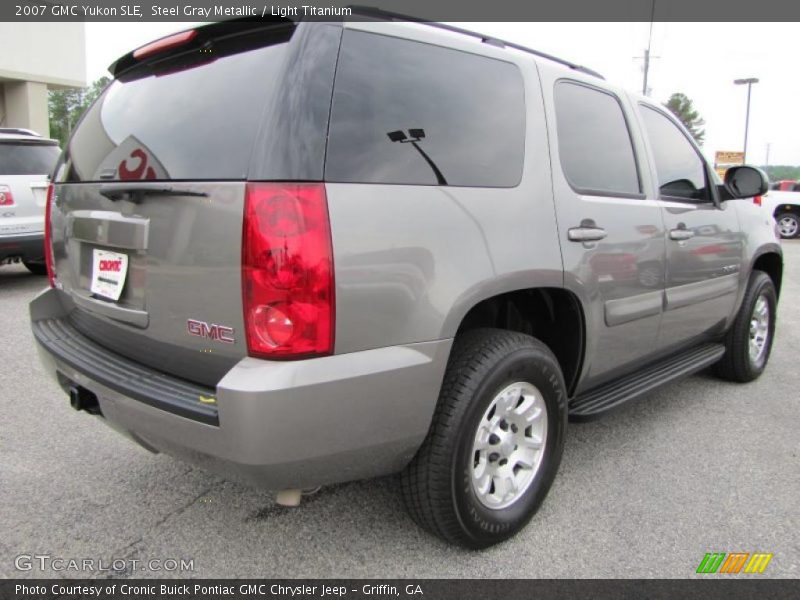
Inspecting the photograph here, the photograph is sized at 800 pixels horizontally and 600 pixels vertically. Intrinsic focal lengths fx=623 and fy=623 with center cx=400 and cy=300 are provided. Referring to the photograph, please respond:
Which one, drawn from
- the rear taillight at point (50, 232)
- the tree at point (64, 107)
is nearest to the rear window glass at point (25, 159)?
the rear taillight at point (50, 232)

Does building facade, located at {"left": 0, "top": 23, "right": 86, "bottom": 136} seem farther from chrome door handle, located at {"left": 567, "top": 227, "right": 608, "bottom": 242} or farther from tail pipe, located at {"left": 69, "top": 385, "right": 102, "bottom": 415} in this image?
chrome door handle, located at {"left": 567, "top": 227, "right": 608, "bottom": 242}

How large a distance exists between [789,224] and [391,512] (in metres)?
19.0

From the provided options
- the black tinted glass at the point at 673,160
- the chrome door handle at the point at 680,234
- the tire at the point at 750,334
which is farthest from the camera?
the tire at the point at 750,334

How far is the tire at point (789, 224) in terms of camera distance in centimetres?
1766

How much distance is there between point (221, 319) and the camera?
187 centimetres

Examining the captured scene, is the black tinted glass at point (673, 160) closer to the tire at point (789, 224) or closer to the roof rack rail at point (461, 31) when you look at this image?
the roof rack rail at point (461, 31)

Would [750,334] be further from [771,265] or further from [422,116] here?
[422,116]

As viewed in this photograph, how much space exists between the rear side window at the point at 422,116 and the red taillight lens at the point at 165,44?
64 cm

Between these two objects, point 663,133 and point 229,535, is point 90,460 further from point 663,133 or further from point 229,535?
point 663,133

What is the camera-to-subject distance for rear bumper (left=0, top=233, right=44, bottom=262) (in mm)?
6656

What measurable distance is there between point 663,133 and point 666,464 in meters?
1.85

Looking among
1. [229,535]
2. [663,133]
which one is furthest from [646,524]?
[663,133]

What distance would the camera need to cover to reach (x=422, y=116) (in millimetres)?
2141

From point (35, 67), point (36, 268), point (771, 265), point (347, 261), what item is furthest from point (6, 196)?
point (35, 67)
